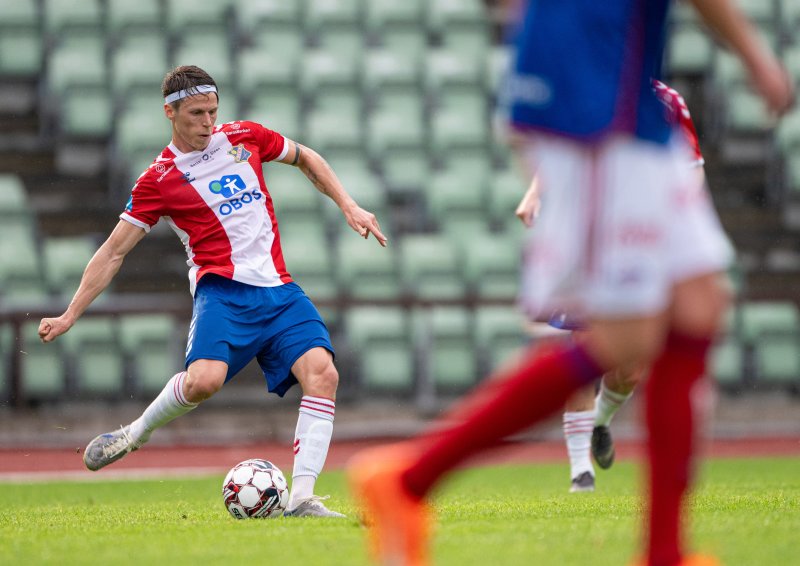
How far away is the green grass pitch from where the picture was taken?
14.1ft

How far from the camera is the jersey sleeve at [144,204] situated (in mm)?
6555

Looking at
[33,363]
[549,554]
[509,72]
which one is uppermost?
[509,72]

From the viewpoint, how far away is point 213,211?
657 centimetres

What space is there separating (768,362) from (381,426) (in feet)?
12.8

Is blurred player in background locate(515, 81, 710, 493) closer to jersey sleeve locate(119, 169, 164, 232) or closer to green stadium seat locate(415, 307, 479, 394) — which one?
jersey sleeve locate(119, 169, 164, 232)

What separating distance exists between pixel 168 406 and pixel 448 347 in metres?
5.86

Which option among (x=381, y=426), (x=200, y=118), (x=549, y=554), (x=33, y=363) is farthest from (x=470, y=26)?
(x=549, y=554)

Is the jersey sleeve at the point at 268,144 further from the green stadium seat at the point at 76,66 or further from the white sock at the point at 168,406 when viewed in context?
the green stadium seat at the point at 76,66

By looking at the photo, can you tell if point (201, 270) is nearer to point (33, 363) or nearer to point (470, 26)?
point (33, 363)

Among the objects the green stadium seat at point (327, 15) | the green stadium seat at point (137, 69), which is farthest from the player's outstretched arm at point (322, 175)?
the green stadium seat at point (327, 15)

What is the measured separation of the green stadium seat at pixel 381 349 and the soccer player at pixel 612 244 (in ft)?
28.4

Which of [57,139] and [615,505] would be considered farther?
[57,139]

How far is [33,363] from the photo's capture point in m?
11.6

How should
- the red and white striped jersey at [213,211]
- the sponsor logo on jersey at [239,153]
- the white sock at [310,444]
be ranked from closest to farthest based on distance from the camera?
1. the white sock at [310,444]
2. the red and white striped jersey at [213,211]
3. the sponsor logo on jersey at [239,153]
